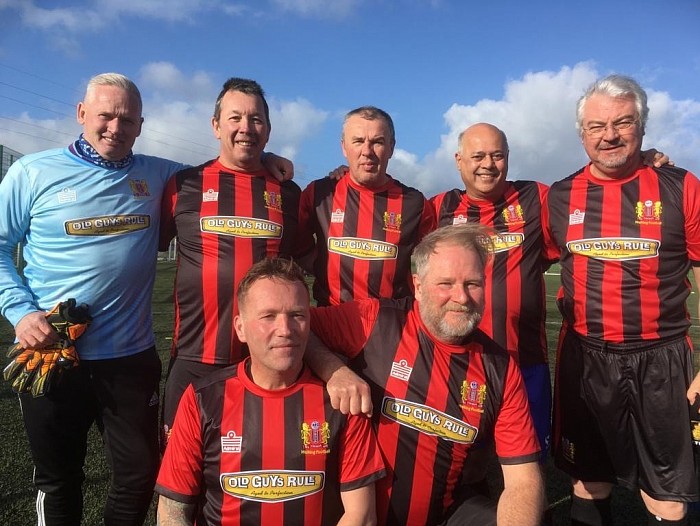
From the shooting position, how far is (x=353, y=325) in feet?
8.19

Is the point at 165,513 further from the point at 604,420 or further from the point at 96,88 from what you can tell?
the point at 604,420

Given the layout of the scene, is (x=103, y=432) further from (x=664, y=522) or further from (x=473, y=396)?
(x=664, y=522)

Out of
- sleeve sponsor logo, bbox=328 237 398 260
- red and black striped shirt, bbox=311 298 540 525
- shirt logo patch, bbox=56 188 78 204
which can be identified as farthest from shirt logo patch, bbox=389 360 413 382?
shirt logo patch, bbox=56 188 78 204

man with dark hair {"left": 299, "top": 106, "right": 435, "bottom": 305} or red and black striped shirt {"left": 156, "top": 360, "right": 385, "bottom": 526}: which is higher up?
man with dark hair {"left": 299, "top": 106, "right": 435, "bottom": 305}

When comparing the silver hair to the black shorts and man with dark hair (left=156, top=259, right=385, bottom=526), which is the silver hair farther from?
man with dark hair (left=156, top=259, right=385, bottom=526)

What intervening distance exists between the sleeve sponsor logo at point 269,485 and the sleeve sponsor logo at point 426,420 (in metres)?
0.45

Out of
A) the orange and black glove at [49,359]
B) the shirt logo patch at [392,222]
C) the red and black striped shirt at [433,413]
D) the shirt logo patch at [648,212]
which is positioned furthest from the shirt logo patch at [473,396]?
the orange and black glove at [49,359]

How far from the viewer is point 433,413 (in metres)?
2.32

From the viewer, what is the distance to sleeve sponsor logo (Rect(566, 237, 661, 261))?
2.86m

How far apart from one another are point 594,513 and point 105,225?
304 cm

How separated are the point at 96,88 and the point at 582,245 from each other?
2.69m

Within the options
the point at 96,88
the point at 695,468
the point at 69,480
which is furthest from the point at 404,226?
the point at 69,480

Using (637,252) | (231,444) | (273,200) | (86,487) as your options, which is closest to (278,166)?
(273,200)

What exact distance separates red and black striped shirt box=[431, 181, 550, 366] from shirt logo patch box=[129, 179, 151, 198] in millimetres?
1743
